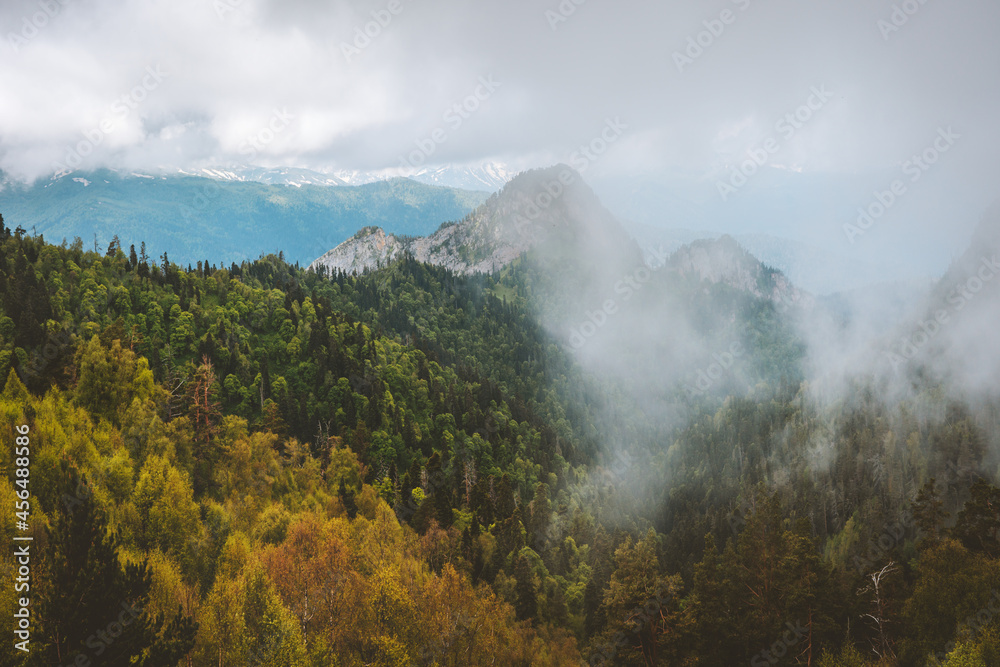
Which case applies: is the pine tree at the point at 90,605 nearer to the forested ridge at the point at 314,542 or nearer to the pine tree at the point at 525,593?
the forested ridge at the point at 314,542

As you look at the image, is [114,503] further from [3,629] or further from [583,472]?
[583,472]

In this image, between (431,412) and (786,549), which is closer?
(786,549)

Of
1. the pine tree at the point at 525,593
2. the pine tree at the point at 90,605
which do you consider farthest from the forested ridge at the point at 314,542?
the pine tree at the point at 525,593

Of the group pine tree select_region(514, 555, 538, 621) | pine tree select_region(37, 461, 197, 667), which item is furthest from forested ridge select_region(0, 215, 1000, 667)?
pine tree select_region(514, 555, 538, 621)

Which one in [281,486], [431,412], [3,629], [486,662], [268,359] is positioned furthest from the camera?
[431,412]

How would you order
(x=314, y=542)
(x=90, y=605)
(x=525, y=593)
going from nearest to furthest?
1. (x=90, y=605)
2. (x=314, y=542)
3. (x=525, y=593)

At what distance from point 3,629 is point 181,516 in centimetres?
2131

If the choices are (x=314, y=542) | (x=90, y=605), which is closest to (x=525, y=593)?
(x=314, y=542)

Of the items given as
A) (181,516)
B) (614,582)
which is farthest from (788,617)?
(181,516)

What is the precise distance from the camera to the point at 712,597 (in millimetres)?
52750

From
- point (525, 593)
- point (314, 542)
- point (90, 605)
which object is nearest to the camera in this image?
point (90, 605)

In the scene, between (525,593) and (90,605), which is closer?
(90,605)

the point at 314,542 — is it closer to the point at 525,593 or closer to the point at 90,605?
the point at 90,605

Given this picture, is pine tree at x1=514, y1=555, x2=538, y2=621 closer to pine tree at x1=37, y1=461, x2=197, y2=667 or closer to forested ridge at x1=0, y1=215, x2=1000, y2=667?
forested ridge at x1=0, y1=215, x2=1000, y2=667
